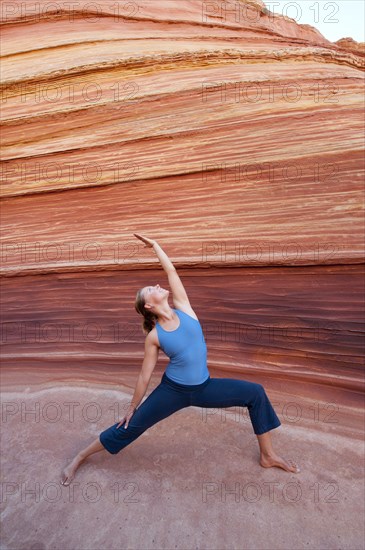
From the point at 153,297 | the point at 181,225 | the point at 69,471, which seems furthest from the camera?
the point at 181,225

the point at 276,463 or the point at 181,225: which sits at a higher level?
the point at 181,225

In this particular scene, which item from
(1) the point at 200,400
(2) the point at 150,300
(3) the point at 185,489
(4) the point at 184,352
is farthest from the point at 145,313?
(3) the point at 185,489

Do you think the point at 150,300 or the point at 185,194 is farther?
the point at 185,194

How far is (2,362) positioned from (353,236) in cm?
283

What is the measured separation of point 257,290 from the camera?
111 inches

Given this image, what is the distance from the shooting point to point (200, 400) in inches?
77.3

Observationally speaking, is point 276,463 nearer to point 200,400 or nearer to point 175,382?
point 200,400

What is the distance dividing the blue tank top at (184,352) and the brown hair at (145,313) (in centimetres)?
6

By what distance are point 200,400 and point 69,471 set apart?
83 centimetres

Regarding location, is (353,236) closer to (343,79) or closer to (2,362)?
(343,79)

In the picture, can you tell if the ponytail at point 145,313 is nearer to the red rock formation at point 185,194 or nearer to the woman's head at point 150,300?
the woman's head at point 150,300

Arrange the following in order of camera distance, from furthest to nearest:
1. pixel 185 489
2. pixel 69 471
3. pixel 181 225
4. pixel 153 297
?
pixel 181 225
pixel 69 471
pixel 185 489
pixel 153 297

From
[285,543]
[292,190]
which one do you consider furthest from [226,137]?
[285,543]

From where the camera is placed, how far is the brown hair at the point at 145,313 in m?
1.94
